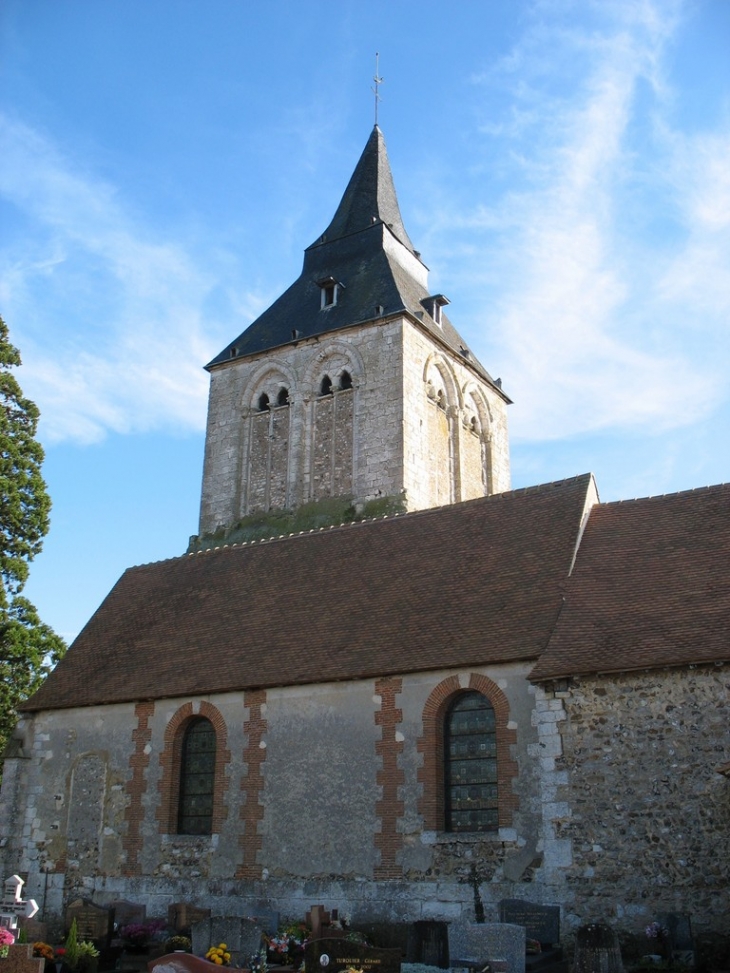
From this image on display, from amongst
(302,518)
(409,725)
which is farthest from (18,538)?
(409,725)

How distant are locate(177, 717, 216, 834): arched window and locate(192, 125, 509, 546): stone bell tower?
390 inches

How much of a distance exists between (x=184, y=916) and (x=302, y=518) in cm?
1352

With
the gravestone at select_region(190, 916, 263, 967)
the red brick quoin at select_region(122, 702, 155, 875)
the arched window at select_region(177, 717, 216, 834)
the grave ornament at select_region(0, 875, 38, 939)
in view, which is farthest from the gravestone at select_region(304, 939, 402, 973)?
the red brick quoin at select_region(122, 702, 155, 875)

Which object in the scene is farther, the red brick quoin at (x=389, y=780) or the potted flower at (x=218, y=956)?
the red brick quoin at (x=389, y=780)

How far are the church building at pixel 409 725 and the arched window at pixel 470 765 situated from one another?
0.03 m

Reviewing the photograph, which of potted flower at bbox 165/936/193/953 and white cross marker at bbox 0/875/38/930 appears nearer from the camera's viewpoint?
white cross marker at bbox 0/875/38/930

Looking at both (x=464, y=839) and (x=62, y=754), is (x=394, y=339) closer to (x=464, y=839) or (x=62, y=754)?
(x=62, y=754)

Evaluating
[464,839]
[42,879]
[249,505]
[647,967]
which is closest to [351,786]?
[464,839]

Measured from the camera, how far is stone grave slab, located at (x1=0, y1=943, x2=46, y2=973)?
10.5 m

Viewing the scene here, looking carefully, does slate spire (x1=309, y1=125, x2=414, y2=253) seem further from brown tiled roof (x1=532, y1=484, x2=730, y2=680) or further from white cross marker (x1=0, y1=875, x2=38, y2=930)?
white cross marker (x1=0, y1=875, x2=38, y2=930)

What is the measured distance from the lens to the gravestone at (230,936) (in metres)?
11.6

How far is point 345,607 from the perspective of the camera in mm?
16594

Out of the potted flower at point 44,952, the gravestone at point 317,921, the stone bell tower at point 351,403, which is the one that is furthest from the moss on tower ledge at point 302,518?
the potted flower at point 44,952

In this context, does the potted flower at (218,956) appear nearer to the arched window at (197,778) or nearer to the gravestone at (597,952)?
the gravestone at (597,952)
